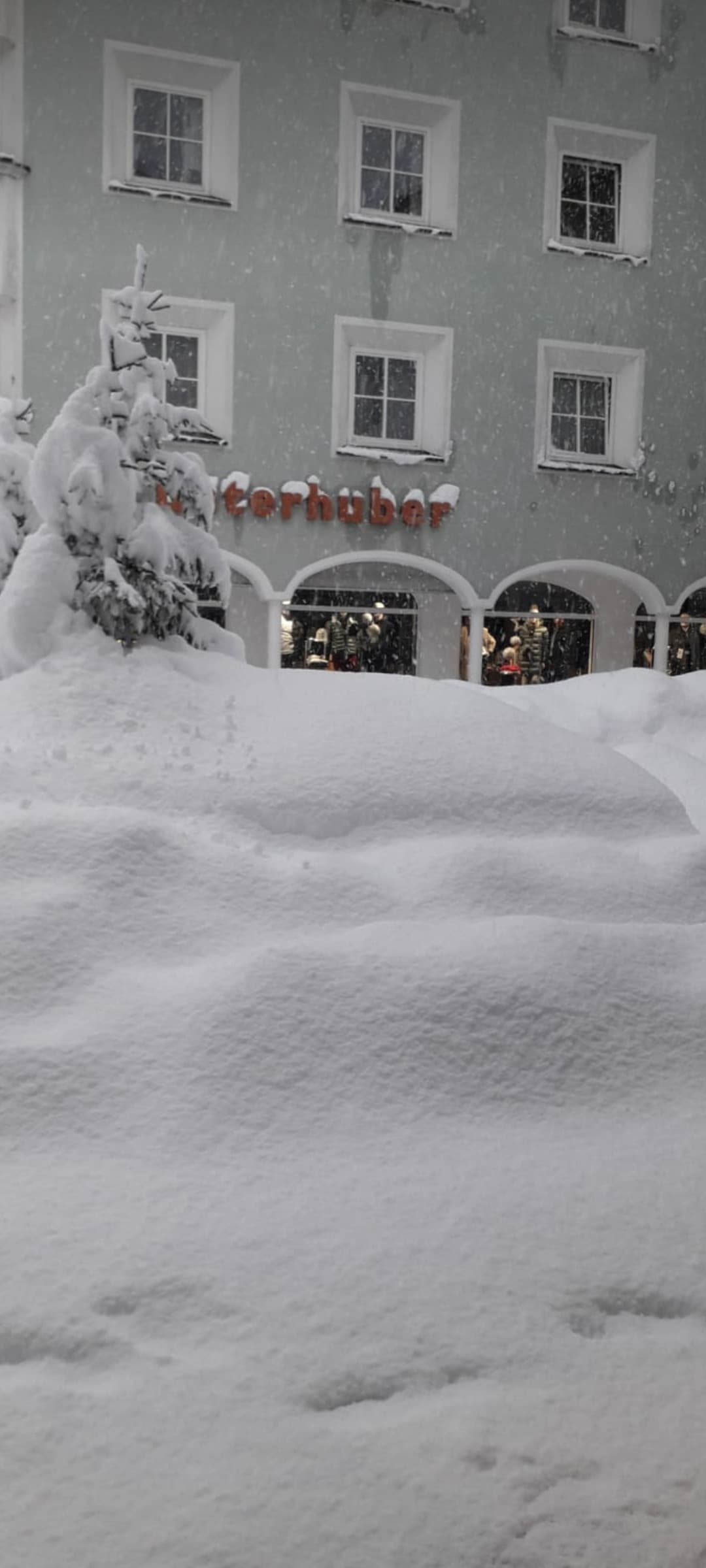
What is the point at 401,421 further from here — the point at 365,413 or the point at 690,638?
the point at 690,638

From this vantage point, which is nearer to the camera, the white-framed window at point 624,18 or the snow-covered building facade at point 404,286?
the snow-covered building facade at point 404,286

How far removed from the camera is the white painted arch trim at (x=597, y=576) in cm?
1853

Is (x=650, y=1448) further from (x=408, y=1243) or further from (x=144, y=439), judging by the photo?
(x=144, y=439)

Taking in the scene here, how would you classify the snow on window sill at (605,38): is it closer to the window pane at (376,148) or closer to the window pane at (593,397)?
the window pane at (376,148)

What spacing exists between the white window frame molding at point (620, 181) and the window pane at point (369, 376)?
9.93 ft

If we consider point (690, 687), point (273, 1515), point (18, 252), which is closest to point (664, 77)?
point (18, 252)

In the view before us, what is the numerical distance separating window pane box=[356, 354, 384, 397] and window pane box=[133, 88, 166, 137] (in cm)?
385

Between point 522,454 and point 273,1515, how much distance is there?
57.0 feet

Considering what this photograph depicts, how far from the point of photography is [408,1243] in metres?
3.27

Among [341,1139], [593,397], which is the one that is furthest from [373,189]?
[341,1139]

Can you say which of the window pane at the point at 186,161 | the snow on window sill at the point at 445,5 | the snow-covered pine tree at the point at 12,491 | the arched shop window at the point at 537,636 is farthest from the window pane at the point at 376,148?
the snow-covered pine tree at the point at 12,491

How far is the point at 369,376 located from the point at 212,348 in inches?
87.4

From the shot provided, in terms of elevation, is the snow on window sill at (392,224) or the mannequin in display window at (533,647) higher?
the snow on window sill at (392,224)

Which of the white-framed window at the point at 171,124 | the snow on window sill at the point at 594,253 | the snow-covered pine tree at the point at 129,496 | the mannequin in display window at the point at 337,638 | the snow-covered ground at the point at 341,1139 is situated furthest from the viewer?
the mannequin in display window at the point at 337,638
